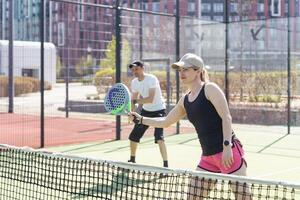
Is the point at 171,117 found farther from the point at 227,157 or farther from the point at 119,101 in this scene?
the point at 227,157

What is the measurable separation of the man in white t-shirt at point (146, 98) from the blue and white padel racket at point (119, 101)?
2722 millimetres

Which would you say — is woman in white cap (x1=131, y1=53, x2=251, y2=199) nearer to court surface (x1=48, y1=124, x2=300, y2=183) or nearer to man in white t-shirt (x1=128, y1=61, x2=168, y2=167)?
man in white t-shirt (x1=128, y1=61, x2=168, y2=167)

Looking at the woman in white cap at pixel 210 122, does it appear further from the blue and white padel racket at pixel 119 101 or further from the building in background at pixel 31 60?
the building in background at pixel 31 60

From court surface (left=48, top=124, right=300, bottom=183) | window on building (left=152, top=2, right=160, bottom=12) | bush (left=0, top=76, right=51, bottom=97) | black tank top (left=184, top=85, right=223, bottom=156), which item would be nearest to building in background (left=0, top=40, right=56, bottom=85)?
bush (left=0, top=76, right=51, bottom=97)

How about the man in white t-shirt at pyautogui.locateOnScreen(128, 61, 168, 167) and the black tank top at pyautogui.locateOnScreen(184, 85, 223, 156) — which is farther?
the man in white t-shirt at pyautogui.locateOnScreen(128, 61, 168, 167)

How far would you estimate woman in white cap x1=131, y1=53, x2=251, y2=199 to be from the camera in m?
4.74

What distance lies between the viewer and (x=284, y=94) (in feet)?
57.3

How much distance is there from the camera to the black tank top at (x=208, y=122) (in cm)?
484

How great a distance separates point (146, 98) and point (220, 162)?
3.91 m

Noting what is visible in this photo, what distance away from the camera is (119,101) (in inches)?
227

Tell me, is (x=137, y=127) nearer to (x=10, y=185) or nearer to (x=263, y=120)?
(x=10, y=185)

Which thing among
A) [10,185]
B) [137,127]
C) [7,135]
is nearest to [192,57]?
[10,185]

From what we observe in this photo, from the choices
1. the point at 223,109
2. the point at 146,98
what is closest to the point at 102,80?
the point at 146,98

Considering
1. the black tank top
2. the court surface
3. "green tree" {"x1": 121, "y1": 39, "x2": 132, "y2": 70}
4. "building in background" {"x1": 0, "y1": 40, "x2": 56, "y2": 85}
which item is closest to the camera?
the black tank top
